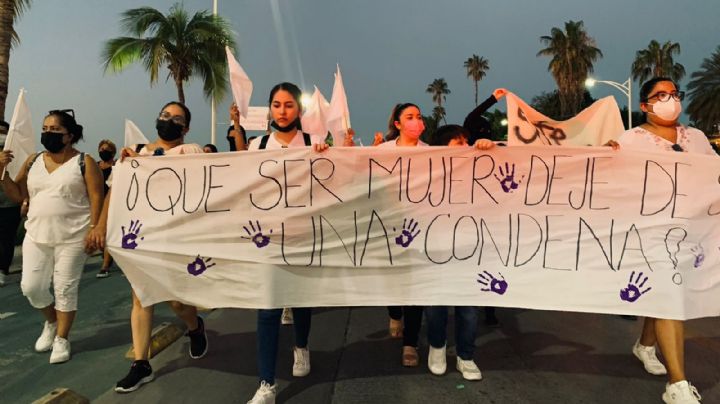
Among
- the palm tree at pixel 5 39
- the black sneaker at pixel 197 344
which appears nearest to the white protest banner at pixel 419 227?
the black sneaker at pixel 197 344

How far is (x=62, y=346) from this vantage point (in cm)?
347

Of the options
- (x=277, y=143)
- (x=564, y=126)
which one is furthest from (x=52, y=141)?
(x=564, y=126)

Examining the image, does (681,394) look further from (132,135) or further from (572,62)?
(572,62)

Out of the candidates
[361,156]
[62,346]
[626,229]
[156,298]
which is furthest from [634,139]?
[62,346]

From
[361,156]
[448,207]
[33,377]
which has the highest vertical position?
[361,156]

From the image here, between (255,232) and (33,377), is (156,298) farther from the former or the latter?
(33,377)

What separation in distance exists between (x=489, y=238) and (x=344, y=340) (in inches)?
64.0

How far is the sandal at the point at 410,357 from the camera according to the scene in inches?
130

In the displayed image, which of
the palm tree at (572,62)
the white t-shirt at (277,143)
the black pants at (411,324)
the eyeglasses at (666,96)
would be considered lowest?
the black pants at (411,324)

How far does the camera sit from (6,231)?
19.1 feet

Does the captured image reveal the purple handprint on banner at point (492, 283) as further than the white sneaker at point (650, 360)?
No

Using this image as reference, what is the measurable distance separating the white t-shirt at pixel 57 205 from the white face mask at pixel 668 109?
4.12 meters

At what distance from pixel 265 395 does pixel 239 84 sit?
231cm

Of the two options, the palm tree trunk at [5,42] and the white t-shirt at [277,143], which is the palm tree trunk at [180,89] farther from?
the white t-shirt at [277,143]
